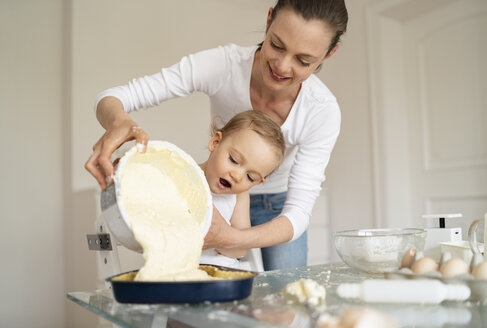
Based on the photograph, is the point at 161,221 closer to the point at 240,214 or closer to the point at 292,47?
the point at 292,47

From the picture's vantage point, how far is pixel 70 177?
2346 mm

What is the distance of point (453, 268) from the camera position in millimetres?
623

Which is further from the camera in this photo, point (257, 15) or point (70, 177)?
point (257, 15)

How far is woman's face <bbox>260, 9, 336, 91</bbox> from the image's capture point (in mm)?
1064

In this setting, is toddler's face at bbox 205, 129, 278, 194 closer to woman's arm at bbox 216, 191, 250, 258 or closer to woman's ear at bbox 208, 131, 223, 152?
woman's ear at bbox 208, 131, 223, 152

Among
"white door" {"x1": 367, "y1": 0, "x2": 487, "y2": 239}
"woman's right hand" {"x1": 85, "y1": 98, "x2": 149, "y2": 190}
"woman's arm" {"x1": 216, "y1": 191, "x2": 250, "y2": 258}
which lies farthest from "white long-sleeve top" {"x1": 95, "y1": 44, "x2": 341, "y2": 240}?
"white door" {"x1": 367, "y1": 0, "x2": 487, "y2": 239}

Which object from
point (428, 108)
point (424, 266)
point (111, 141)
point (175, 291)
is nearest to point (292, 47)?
point (111, 141)

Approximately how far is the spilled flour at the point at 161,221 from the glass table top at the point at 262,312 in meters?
0.06

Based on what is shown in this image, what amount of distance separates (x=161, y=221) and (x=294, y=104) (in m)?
0.75

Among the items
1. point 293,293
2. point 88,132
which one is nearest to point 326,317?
point 293,293

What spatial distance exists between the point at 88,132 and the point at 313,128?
1.43 m

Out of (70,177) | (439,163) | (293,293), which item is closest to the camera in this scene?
→ (293,293)

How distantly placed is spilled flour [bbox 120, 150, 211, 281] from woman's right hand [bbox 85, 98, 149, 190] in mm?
31

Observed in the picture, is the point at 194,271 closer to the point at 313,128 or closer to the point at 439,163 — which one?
the point at 313,128
